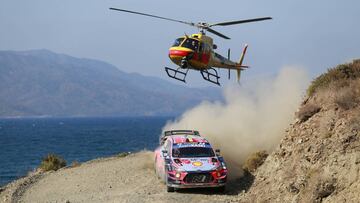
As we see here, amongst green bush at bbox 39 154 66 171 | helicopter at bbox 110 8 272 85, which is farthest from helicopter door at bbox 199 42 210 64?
green bush at bbox 39 154 66 171

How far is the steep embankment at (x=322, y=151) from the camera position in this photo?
14055 millimetres

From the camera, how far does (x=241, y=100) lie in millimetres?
31422

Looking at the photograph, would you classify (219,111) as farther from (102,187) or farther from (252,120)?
(102,187)

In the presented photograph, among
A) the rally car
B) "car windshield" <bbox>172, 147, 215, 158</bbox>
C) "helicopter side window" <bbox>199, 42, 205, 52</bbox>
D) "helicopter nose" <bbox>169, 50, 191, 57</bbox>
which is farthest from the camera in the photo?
"helicopter side window" <bbox>199, 42, 205, 52</bbox>

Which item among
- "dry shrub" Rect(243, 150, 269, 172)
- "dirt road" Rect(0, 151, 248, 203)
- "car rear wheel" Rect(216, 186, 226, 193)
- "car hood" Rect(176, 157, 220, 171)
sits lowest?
"dirt road" Rect(0, 151, 248, 203)

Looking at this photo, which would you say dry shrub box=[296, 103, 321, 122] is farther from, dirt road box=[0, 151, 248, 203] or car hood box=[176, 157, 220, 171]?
dirt road box=[0, 151, 248, 203]

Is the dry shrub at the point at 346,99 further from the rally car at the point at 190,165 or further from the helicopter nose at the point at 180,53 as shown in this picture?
the helicopter nose at the point at 180,53

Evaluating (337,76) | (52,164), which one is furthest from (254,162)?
(52,164)

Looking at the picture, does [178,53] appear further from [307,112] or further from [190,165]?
[307,112]

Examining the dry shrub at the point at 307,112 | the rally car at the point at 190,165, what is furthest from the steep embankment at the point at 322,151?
the rally car at the point at 190,165

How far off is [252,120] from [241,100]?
9.13ft

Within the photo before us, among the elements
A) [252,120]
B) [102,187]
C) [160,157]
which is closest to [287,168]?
[160,157]

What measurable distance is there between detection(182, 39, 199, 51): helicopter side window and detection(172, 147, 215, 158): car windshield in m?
8.32

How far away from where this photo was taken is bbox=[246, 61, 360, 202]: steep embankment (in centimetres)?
1405
